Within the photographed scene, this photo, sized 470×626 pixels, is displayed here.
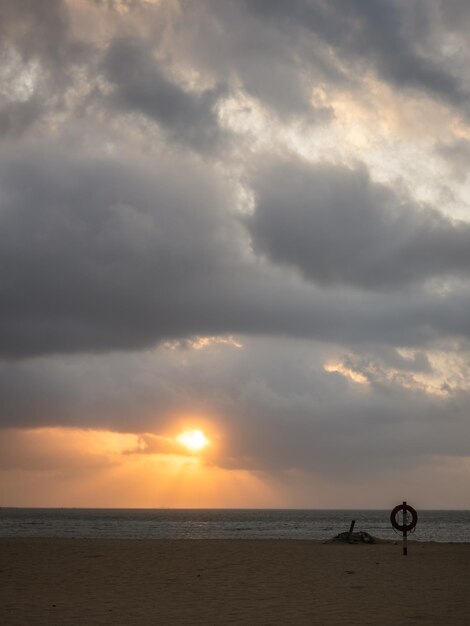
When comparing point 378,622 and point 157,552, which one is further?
point 157,552

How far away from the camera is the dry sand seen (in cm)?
1220

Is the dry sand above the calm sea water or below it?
above

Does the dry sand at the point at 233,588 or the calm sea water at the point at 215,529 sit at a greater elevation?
the dry sand at the point at 233,588

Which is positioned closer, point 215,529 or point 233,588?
point 233,588

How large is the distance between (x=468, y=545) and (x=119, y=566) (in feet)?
61.9

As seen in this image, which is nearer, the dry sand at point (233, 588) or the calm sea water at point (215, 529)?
the dry sand at point (233, 588)

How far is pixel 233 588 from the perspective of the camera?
1600 centimetres

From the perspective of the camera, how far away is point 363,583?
1700 cm

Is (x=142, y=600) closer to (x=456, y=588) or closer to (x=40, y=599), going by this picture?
(x=40, y=599)

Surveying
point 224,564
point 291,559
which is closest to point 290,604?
point 224,564

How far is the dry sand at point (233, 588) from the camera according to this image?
12198 mm

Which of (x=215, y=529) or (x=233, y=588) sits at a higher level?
(x=233, y=588)

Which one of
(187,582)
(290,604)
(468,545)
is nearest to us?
(290,604)

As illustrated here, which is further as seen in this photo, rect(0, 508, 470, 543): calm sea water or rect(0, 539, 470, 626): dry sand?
rect(0, 508, 470, 543): calm sea water
